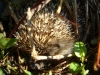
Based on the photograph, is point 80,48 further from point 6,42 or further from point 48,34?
point 6,42

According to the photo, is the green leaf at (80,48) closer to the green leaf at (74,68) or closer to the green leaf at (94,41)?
the green leaf at (74,68)

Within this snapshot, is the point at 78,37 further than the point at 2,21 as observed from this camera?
No

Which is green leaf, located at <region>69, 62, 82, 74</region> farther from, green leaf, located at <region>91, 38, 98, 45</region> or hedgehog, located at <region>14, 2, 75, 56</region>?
green leaf, located at <region>91, 38, 98, 45</region>

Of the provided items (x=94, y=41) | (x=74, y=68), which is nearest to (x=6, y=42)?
(x=74, y=68)

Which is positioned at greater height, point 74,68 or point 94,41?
point 94,41

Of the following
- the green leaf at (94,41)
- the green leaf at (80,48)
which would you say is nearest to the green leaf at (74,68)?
the green leaf at (80,48)

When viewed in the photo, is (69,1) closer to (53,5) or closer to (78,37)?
(53,5)

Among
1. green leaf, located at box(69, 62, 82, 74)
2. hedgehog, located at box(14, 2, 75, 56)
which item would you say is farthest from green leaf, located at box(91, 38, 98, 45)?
green leaf, located at box(69, 62, 82, 74)

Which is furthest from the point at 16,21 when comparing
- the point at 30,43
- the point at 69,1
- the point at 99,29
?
the point at 99,29
